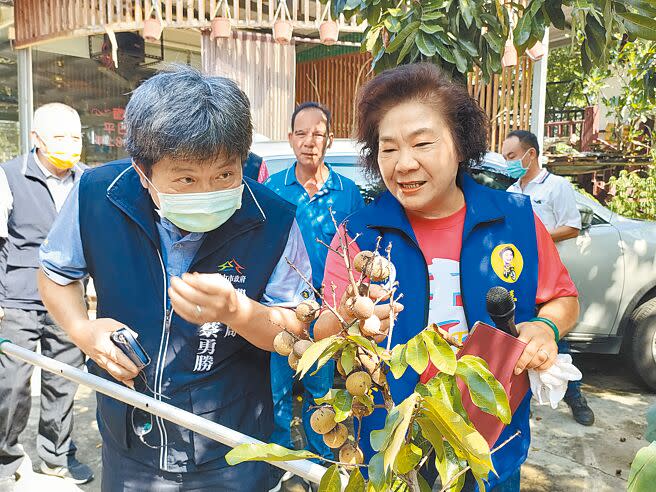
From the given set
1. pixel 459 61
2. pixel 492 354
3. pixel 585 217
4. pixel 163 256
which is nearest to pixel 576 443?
pixel 585 217

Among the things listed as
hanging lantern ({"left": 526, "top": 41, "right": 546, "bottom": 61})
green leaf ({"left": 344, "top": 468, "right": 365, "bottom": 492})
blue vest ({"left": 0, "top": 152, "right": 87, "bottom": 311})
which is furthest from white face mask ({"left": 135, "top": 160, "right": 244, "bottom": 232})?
hanging lantern ({"left": 526, "top": 41, "right": 546, "bottom": 61})

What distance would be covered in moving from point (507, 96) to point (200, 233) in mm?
6019

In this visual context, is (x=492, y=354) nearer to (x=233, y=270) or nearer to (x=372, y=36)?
(x=233, y=270)

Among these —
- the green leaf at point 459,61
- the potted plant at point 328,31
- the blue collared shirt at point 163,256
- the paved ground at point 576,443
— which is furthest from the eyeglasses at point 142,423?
the potted plant at point 328,31

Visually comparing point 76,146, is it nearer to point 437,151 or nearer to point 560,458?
point 437,151

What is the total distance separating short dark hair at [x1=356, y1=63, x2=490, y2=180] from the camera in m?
1.62

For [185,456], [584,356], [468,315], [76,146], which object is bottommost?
[584,356]

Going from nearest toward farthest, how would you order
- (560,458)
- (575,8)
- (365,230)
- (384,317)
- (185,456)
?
(384,317) < (185,456) < (365,230) < (575,8) < (560,458)

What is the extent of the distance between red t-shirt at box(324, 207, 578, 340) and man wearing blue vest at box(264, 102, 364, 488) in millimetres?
1470

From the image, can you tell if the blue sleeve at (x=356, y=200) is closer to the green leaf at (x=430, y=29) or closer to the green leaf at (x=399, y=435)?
the green leaf at (x=430, y=29)

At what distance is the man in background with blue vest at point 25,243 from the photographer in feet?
10.6

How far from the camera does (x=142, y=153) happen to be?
4.70 ft

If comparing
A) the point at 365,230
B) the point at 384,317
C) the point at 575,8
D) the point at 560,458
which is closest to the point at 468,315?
the point at 365,230

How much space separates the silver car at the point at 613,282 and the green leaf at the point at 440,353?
→ 3.62m
